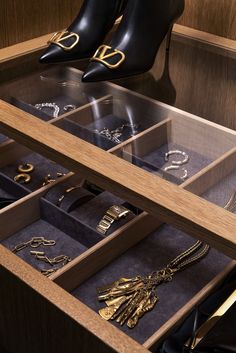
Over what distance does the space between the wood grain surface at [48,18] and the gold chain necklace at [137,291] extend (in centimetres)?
49

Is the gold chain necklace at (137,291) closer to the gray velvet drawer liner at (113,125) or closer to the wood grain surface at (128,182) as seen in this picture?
the wood grain surface at (128,182)

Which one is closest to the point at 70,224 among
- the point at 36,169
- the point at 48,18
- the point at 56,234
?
the point at 56,234

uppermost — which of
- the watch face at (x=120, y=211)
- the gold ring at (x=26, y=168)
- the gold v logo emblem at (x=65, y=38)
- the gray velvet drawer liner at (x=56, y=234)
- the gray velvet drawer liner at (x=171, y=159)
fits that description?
the gold v logo emblem at (x=65, y=38)

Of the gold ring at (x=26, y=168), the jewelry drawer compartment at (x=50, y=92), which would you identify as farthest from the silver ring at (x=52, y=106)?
the gold ring at (x=26, y=168)

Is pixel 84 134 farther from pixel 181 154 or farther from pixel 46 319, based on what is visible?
pixel 46 319

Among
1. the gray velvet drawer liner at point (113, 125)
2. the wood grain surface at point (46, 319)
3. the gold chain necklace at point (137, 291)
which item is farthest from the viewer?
the gray velvet drawer liner at point (113, 125)

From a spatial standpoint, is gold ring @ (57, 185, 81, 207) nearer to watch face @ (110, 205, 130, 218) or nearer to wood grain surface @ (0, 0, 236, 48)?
watch face @ (110, 205, 130, 218)

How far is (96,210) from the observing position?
778mm

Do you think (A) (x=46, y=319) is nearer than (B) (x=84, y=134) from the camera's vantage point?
Yes

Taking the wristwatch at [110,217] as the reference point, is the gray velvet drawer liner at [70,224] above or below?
below

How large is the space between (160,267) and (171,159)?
130 mm

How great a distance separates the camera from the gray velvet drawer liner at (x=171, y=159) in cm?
68

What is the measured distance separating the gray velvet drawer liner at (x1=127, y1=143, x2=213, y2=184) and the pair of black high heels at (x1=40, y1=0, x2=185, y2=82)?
144 mm

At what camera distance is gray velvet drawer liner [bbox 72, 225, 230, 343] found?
65 cm
